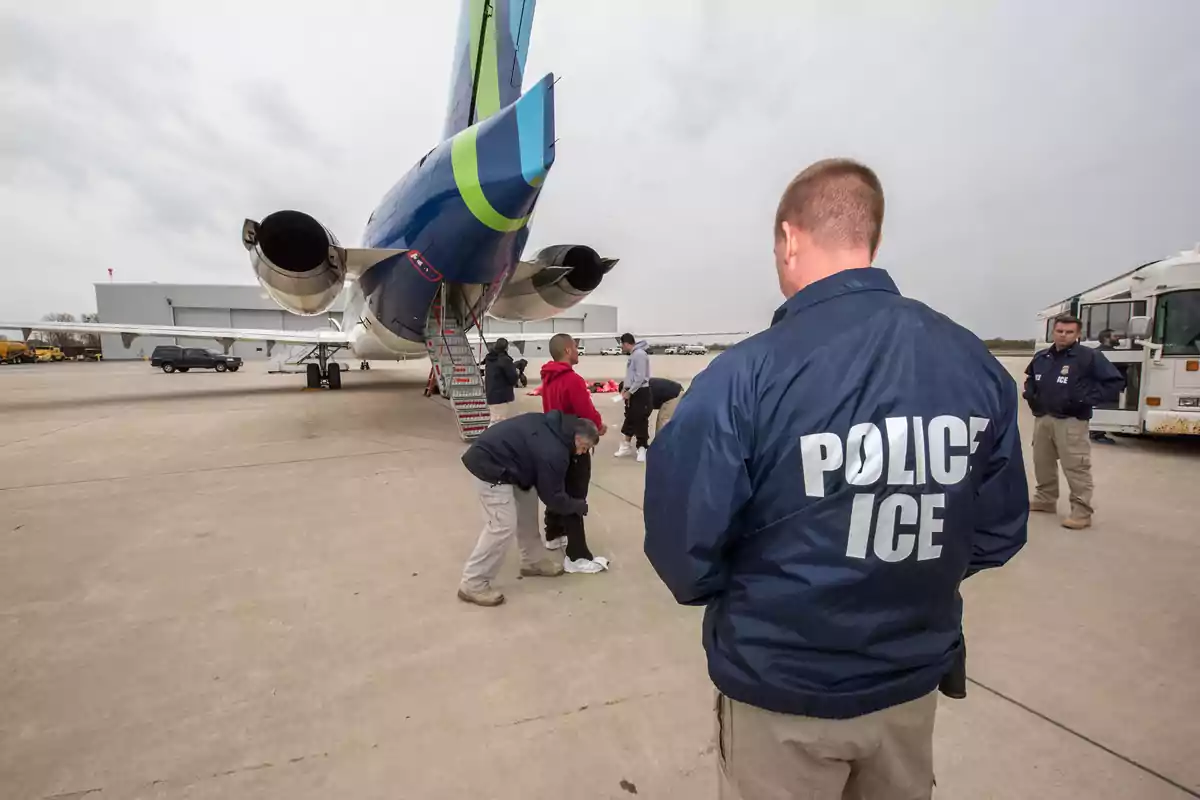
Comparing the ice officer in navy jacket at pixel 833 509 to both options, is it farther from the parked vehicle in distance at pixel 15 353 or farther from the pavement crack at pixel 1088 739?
the parked vehicle in distance at pixel 15 353

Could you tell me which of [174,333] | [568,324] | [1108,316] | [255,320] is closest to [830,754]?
[1108,316]

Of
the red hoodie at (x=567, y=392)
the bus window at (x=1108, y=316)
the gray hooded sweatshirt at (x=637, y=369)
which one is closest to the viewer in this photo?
the red hoodie at (x=567, y=392)

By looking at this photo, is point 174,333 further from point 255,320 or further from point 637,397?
point 255,320

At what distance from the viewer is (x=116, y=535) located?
4.57m

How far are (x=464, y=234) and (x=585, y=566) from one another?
18.4 ft

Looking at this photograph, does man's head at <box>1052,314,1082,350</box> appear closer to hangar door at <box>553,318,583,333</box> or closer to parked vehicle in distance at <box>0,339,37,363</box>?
hangar door at <box>553,318,583,333</box>

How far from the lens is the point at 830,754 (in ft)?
3.72

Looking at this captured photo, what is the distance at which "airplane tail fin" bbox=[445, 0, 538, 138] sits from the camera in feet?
29.6

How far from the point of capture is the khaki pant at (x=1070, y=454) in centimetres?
465

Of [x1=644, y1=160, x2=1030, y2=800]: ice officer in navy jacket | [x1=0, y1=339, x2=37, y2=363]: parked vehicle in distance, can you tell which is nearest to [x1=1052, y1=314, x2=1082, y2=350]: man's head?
[x1=644, y1=160, x2=1030, y2=800]: ice officer in navy jacket

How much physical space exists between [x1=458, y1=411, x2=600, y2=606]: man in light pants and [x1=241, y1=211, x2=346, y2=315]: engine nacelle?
5976 millimetres

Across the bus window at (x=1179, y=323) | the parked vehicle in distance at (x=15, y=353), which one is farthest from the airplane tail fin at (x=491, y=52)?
the parked vehicle in distance at (x=15, y=353)

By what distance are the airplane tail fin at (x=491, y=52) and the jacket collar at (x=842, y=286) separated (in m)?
9.02

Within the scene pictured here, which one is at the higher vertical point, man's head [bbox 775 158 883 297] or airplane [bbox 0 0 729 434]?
airplane [bbox 0 0 729 434]
